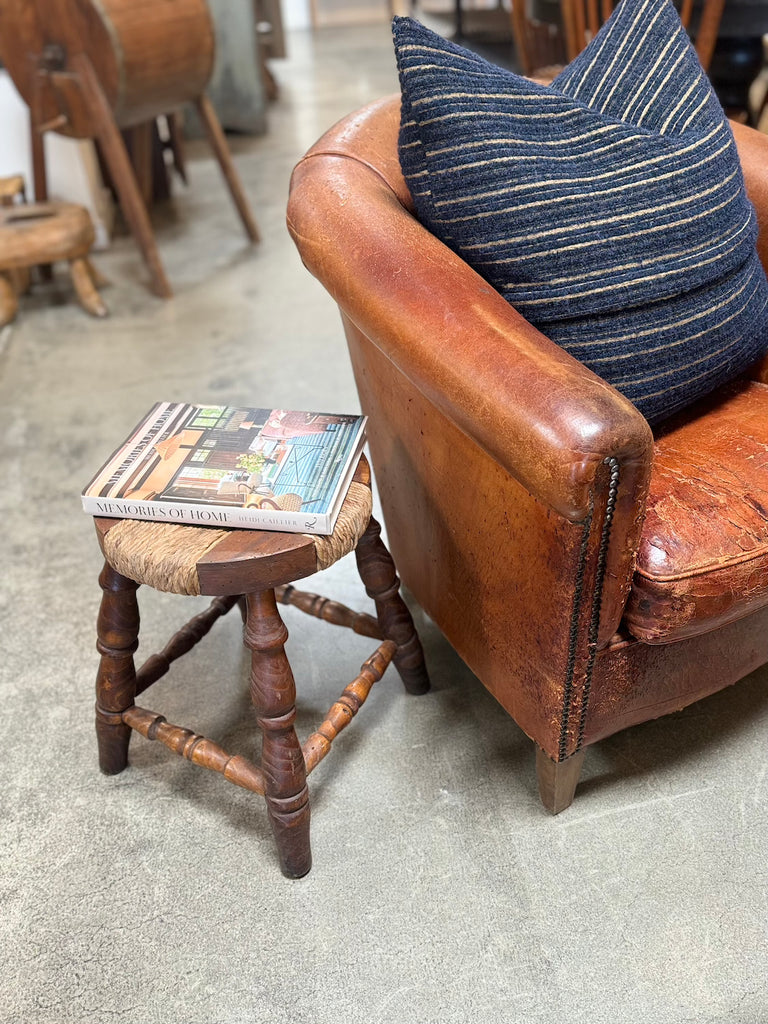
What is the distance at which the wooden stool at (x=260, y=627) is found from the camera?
1.03 metres

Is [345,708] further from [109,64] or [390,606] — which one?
[109,64]

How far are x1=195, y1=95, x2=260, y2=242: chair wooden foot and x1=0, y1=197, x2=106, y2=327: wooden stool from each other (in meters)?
0.57

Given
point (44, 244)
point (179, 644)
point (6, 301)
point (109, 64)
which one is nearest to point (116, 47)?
point (109, 64)

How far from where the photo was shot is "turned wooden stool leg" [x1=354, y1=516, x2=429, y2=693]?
130 centimetres

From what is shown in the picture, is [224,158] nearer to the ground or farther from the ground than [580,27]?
nearer to the ground

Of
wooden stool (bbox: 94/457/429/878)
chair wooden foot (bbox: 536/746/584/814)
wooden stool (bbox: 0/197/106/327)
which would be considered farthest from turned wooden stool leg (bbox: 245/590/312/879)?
wooden stool (bbox: 0/197/106/327)

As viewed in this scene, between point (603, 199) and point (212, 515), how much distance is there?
0.60m

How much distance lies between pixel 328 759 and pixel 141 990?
40cm

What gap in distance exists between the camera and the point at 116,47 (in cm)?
256

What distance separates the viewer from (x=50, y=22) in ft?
8.64

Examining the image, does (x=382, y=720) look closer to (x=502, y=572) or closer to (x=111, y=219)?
(x=502, y=572)

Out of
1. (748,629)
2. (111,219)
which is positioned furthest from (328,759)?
(111,219)

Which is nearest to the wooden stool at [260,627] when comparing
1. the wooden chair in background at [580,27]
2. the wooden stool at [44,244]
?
the wooden chair in background at [580,27]

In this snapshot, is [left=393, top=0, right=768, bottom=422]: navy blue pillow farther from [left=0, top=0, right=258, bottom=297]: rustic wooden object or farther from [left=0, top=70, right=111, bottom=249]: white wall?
[left=0, top=70, right=111, bottom=249]: white wall
